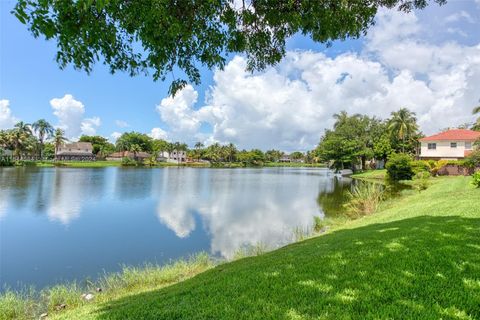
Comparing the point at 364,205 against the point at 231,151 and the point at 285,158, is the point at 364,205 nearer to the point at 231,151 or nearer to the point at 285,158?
the point at 231,151

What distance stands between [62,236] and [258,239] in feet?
28.8

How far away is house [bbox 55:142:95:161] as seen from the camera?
315 feet

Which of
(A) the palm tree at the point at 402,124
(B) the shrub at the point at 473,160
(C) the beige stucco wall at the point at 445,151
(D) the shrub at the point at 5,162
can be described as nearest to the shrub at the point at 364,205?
(B) the shrub at the point at 473,160

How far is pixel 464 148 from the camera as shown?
4122 centimetres

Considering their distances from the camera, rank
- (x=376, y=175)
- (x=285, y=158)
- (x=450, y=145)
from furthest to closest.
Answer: (x=285, y=158) → (x=376, y=175) → (x=450, y=145)

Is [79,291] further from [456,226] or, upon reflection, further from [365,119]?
[365,119]

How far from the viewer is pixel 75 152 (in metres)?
98.1

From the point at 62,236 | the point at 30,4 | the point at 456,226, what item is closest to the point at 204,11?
the point at 30,4

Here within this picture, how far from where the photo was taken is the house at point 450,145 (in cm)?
4109

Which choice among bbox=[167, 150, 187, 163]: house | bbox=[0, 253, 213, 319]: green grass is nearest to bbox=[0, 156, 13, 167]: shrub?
bbox=[167, 150, 187, 163]: house

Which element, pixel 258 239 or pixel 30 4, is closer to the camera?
pixel 30 4

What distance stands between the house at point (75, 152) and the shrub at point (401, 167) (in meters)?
94.9

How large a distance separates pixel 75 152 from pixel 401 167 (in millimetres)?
96695

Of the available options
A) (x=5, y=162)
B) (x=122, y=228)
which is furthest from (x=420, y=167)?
(x=5, y=162)
